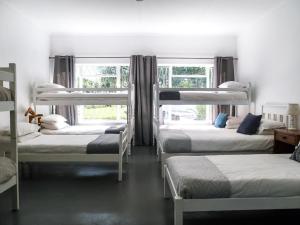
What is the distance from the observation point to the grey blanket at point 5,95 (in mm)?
2453

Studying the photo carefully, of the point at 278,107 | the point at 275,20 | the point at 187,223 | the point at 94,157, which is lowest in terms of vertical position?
the point at 187,223

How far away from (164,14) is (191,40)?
66.4 inches

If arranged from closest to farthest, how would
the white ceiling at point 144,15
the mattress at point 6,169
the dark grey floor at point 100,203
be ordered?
1. the mattress at point 6,169
2. the dark grey floor at point 100,203
3. the white ceiling at point 144,15

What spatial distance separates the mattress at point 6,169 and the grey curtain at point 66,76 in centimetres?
343

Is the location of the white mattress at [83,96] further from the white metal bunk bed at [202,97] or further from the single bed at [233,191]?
the single bed at [233,191]

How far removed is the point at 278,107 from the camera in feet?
14.1

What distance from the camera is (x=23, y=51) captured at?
4773mm

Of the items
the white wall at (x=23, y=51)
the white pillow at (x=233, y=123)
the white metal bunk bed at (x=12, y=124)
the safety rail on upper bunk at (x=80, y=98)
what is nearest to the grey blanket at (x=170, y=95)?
the safety rail on upper bunk at (x=80, y=98)

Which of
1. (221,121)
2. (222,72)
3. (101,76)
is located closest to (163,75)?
(222,72)

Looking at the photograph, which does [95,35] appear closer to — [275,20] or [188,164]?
[275,20]

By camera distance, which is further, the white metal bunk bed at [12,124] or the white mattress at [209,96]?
the white mattress at [209,96]

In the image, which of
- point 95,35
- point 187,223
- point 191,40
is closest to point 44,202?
point 187,223

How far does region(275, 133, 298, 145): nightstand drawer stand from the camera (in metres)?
3.29

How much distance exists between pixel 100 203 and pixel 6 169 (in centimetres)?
96
